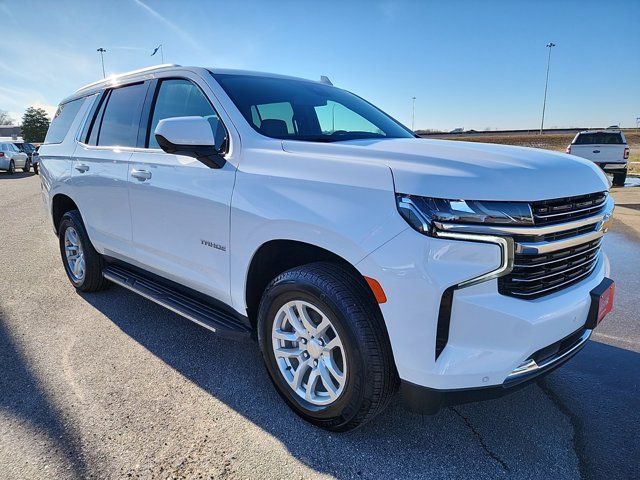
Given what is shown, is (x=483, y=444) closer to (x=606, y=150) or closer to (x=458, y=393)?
(x=458, y=393)

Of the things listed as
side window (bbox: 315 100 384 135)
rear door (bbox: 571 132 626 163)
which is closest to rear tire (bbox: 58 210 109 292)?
side window (bbox: 315 100 384 135)

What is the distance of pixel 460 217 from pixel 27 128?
80786 millimetres

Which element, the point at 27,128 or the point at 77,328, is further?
the point at 27,128

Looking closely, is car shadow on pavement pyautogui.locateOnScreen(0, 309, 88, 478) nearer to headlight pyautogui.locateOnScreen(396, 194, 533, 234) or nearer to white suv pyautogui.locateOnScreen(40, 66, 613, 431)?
white suv pyautogui.locateOnScreen(40, 66, 613, 431)

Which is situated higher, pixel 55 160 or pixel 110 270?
pixel 55 160

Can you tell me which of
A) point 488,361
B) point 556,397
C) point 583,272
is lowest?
point 556,397

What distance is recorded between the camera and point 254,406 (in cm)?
263

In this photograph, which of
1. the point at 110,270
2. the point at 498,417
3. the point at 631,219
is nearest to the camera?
the point at 498,417

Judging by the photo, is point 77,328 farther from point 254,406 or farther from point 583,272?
point 583,272

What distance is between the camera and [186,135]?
97.7 inches

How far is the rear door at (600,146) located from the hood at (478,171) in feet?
43.6

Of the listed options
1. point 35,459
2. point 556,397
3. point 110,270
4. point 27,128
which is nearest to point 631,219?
point 556,397

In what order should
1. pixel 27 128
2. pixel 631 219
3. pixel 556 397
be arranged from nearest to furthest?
pixel 556 397, pixel 631 219, pixel 27 128

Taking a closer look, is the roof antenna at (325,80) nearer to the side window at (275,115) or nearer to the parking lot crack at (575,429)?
the side window at (275,115)
